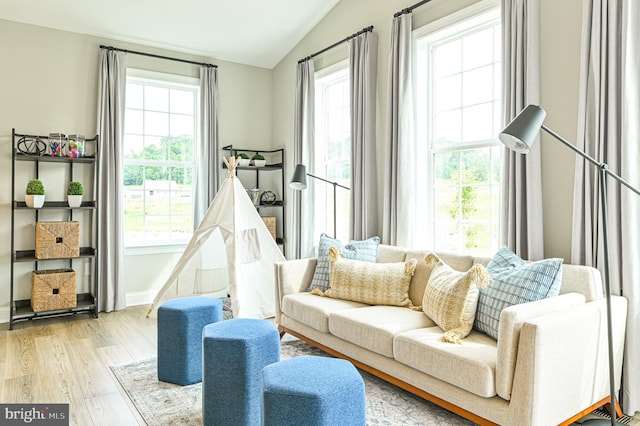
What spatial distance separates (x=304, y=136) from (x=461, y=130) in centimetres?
201

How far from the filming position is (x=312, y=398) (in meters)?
1.71

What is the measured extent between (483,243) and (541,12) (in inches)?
62.2

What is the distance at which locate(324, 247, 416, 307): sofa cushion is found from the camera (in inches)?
123

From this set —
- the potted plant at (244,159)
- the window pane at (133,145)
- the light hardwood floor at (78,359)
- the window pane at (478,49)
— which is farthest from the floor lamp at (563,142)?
the window pane at (133,145)

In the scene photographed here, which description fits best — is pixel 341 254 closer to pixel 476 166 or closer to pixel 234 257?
pixel 234 257

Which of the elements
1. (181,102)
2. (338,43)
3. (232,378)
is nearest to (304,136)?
(338,43)

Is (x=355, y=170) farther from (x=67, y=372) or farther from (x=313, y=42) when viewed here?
(x=67, y=372)

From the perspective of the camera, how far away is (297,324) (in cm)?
344

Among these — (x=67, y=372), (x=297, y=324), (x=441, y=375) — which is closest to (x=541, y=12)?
(x=441, y=375)

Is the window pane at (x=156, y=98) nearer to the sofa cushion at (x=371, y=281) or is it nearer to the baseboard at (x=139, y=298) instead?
the baseboard at (x=139, y=298)

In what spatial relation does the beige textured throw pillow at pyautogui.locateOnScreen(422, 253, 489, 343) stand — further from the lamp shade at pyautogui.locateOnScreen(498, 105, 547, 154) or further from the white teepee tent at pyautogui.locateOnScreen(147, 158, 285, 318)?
the white teepee tent at pyautogui.locateOnScreen(147, 158, 285, 318)

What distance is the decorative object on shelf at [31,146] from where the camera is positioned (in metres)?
4.25

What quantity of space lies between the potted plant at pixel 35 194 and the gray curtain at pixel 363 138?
2874 millimetres

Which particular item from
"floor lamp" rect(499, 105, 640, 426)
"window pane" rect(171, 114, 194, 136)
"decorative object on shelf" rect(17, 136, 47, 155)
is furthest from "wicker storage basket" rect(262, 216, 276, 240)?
"floor lamp" rect(499, 105, 640, 426)
